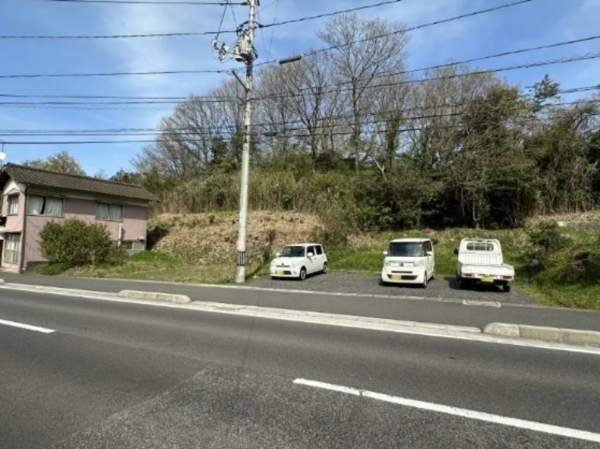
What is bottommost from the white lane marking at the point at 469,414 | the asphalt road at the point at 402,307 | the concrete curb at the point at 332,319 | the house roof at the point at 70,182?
the white lane marking at the point at 469,414

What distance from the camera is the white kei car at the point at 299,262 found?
1800 centimetres

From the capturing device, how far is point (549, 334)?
758 centimetres

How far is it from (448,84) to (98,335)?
26.6 metres

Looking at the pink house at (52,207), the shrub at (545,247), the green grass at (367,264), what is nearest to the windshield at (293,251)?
the green grass at (367,264)

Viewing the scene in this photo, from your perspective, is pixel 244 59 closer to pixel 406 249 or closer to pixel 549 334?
pixel 406 249

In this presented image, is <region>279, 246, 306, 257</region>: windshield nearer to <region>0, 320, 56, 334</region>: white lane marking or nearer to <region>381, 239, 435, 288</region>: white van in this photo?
<region>381, 239, 435, 288</region>: white van

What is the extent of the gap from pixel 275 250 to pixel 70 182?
15.3 m

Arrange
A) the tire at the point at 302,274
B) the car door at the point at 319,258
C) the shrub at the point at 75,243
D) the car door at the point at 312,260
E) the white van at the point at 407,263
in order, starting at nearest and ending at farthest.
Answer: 1. the white van at the point at 407,263
2. the tire at the point at 302,274
3. the car door at the point at 312,260
4. the car door at the point at 319,258
5. the shrub at the point at 75,243

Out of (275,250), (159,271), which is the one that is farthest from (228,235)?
(159,271)

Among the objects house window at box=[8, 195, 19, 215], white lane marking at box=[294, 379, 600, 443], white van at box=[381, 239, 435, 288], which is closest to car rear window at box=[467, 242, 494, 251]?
white van at box=[381, 239, 435, 288]

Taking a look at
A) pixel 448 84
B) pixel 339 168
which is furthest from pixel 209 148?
pixel 448 84

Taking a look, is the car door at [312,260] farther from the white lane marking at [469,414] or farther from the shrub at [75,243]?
the white lane marking at [469,414]

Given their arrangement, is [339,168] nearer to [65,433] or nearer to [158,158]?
[158,158]

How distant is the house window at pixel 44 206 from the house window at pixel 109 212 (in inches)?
100
